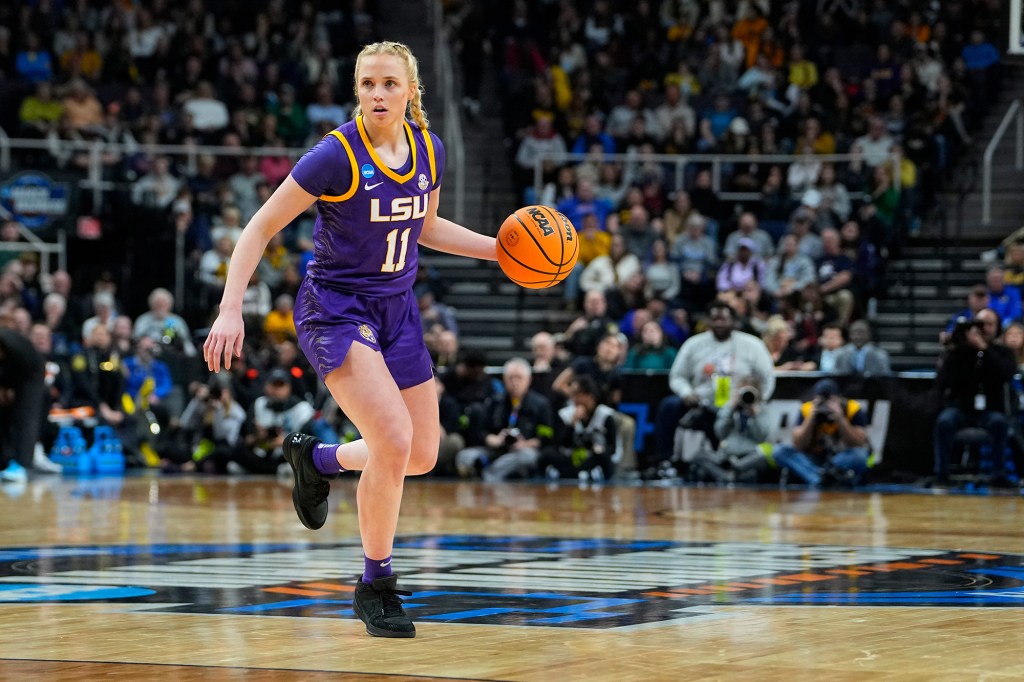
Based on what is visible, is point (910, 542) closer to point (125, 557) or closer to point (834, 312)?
point (125, 557)

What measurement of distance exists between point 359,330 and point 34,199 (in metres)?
14.7

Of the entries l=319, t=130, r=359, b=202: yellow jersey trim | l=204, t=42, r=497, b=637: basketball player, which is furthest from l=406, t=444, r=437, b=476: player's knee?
l=319, t=130, r=359, b=202: yellow jersey trim

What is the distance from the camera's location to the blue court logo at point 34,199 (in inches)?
777

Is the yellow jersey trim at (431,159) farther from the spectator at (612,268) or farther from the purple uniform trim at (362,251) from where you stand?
the spectator at (612,268)

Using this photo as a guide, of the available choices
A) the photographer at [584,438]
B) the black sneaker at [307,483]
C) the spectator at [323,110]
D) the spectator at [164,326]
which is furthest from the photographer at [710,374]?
the black sneaker at [307,483]

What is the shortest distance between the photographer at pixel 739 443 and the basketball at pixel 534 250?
8.39 m

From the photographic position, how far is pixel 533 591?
7.19m

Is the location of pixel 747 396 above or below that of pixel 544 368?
below

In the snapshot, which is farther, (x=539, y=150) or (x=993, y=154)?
(x=539, y=150)

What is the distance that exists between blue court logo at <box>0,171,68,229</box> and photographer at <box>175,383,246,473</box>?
4.12m

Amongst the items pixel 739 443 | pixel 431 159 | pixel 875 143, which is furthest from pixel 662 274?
pixel 431 159

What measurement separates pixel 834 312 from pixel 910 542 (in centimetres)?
835

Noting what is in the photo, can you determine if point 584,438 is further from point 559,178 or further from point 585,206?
point 559,178

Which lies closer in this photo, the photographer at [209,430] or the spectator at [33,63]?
the photographer at [209,430]
